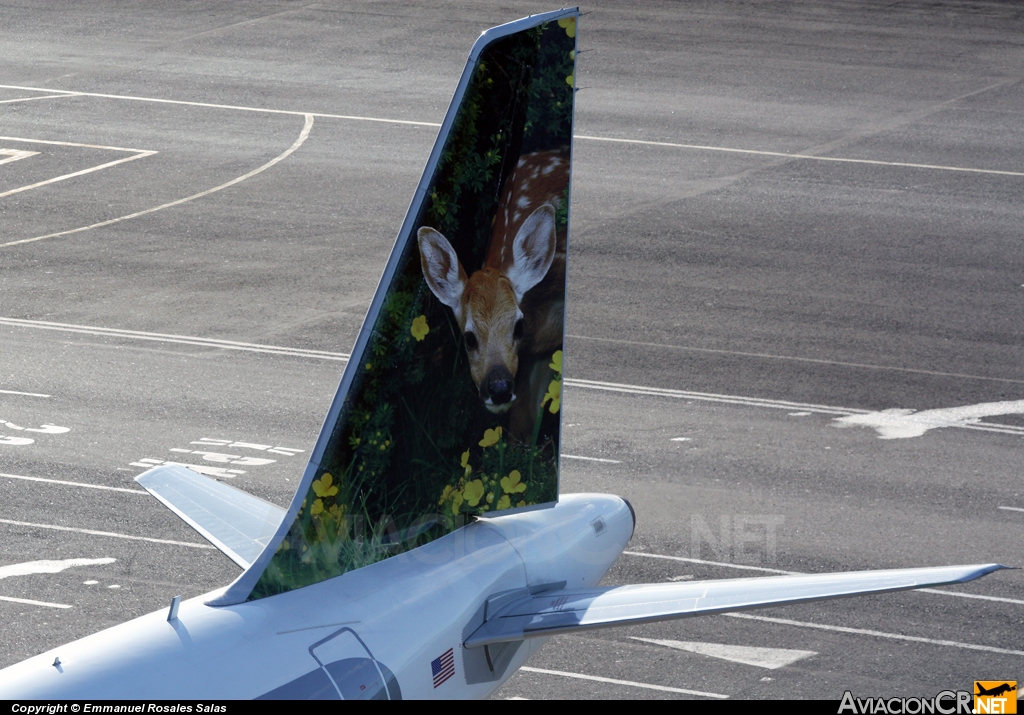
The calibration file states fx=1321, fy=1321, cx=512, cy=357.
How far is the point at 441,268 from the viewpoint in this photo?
28.4 feet

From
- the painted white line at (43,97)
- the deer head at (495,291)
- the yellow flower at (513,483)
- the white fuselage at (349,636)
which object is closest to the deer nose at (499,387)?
the deer head at (495,291)

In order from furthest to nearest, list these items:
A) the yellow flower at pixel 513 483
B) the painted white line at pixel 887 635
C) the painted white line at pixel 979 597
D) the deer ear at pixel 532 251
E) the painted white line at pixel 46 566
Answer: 1. the painted white line at pixel 46 566
2. the painted white line at pixel 979 597
3. the painted white line at pixel 887 635
4. the yellow flower at pixel 513 483
5. the deer ear at pixel 532 251

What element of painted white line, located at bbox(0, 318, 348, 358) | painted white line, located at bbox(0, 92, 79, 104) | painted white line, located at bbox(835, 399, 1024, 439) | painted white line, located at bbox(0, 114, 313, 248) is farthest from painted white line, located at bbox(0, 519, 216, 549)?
painted white line, located at bbox(0, 92, 79, 104)

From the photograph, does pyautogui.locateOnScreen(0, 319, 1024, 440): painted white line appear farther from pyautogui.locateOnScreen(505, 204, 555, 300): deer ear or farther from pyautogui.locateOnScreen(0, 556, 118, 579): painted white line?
pyautogui.locateOnScreen(505, 204, 555, 300): deer ear

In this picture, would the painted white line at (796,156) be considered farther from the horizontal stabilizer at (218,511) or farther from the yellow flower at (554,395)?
the horizontal stabilizer at (218,511)

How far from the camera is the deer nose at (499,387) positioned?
9133 mm

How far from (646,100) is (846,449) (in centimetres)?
2122

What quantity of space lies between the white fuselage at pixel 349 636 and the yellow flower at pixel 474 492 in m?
0.18

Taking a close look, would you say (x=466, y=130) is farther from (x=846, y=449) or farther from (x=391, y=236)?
(x=391, y=236)

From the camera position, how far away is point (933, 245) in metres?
27.0

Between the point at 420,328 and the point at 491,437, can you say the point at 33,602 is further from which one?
the point at 420,328

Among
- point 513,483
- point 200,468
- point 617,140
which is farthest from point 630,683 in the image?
point 617,140

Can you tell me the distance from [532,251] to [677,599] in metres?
2.60

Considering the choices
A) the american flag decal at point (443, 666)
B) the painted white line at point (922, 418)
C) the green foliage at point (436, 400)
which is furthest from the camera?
the painted white line at point (922, 418)
